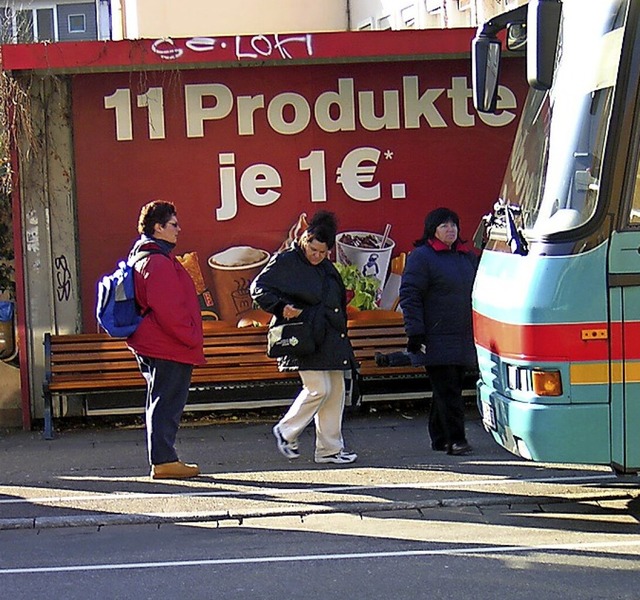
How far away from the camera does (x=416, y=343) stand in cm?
871

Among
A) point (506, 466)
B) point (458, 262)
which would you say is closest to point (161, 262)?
point (458, 262)

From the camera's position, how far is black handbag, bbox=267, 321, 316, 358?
28.2 ft

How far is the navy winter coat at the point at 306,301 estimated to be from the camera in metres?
8.64

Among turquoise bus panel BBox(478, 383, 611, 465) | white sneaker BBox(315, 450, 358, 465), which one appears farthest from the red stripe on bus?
white sneaker BBox(315, 450, 358, 465)

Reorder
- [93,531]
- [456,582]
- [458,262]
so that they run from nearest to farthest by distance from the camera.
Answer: [456,582] < [93,531] < [458,262]

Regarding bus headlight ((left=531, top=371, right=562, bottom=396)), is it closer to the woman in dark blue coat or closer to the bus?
the bus

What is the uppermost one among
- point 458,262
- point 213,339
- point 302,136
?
point 302,136

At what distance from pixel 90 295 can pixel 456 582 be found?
6141 millimetres

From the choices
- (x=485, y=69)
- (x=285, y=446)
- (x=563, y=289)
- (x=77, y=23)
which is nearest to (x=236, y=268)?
(x=285, y=446)

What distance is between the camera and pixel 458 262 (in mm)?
8805

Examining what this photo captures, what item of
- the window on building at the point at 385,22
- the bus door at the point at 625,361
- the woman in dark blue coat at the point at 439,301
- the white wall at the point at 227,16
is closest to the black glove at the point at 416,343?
the woman in dark blue coat at the point at 439,301

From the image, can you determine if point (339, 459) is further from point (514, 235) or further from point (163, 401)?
point (514, 235)

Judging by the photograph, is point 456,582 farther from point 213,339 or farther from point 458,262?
point 213,339

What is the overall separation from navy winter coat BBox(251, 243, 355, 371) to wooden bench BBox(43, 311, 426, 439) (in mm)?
2100
